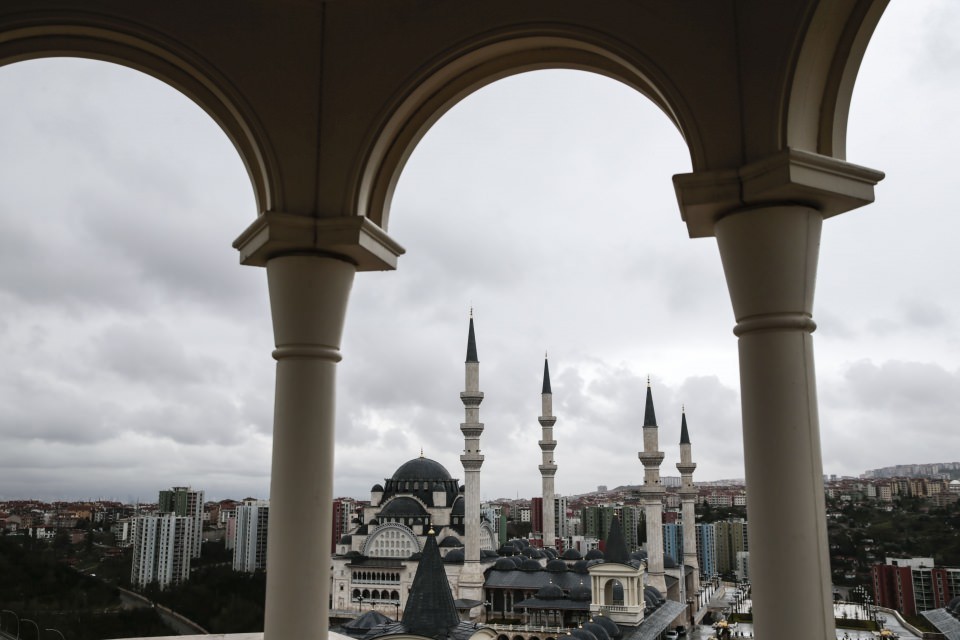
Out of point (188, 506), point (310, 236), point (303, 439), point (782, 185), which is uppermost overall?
point (310, 236)

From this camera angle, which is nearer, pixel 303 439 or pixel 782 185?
pixel 782 185

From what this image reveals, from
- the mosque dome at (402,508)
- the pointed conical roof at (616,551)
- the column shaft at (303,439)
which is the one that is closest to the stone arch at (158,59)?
the column shaft at (303,439)

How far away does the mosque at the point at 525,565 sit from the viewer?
43.5 meters

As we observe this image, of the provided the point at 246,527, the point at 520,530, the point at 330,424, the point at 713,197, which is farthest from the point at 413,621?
the point at 520,530

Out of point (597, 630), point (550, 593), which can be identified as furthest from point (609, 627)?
point (550, 593)

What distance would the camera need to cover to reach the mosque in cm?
4353

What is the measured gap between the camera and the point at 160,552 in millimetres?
24078

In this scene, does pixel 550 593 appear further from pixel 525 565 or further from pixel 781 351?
pixel 781 351

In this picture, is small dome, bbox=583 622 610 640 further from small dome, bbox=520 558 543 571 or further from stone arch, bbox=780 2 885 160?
stone arch, bbox=780 2 885 160

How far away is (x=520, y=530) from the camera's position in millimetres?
113312

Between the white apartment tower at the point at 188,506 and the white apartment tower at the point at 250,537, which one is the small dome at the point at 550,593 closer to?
the white apartment tower at the point at 250,537

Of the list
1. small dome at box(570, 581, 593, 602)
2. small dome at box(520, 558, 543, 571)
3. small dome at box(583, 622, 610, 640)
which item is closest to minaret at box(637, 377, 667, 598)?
small dome at box(570, 581, 593, 602)

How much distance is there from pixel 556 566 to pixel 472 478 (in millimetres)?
8375

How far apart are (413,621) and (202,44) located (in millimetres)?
21395
